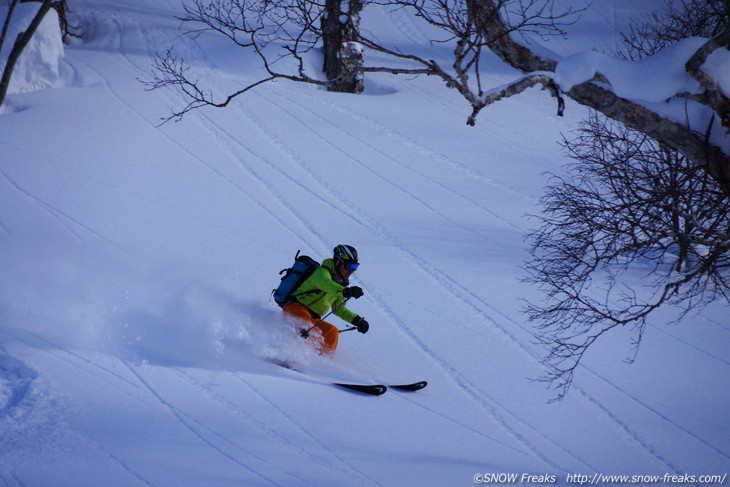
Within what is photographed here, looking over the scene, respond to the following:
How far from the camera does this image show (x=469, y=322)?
1013 cm

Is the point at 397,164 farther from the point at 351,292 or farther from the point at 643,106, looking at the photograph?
the point at 643,106

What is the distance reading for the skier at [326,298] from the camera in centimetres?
784

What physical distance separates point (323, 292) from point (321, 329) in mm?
505

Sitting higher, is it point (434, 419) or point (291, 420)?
point (434, 419)

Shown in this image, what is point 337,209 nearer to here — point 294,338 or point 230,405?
point 294,338

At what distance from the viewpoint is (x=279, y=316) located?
824 centimetres

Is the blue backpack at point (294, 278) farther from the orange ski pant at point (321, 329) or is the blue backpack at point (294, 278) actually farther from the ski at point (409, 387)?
the ski at point (409, 387)

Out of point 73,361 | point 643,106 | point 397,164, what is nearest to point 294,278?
point 73,361

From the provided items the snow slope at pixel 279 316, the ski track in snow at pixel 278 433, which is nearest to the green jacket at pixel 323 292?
the snow slope at pixel 279 316

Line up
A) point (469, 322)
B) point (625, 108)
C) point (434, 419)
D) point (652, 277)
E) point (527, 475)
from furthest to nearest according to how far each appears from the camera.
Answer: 1. point (652, 277)
2. point (469, 322)
3. point (434, 419)
4. point (527, 475)
5. point (625, 108)

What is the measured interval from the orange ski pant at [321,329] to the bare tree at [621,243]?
2.38m

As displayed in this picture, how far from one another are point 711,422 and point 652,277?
4397 millimetres

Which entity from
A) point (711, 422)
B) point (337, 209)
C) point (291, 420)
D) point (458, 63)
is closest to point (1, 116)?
point (337, 209)

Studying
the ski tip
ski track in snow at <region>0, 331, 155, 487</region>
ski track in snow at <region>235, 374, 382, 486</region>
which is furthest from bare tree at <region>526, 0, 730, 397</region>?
ski track in snow at <region>0, 331, 155, 487</region>
